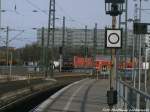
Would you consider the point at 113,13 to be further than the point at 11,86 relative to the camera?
No

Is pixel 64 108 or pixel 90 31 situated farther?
pixel 90 31

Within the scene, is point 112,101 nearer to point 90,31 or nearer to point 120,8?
point 120,8

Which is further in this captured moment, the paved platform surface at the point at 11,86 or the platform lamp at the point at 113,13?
the paved platform surface at the point at 11,86

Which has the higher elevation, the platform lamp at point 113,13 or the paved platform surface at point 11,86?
the platform lamp at point 113,13

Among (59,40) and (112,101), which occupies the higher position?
(59,40)

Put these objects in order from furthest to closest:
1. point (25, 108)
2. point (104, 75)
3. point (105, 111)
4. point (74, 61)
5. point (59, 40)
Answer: point (59, 40) → point (74, 61) → point (104, 75) → point (25, 108) → point (105, 111)

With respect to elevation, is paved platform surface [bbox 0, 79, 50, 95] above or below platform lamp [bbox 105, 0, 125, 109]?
below

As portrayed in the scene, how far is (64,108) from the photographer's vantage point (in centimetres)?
2492

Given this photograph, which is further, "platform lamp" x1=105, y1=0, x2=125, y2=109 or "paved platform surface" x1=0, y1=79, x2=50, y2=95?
"paved platform surface" x1=0, y1=79, x2=50, y2=95

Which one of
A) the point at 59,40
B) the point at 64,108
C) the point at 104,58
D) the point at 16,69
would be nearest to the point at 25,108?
the point at 64,108

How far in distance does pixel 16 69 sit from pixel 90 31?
121 ft

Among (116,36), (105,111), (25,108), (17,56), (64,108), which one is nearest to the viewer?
(116,36)

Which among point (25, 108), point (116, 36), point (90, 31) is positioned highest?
point (90, 31)

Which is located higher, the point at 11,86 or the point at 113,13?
→ the point at 113,13
